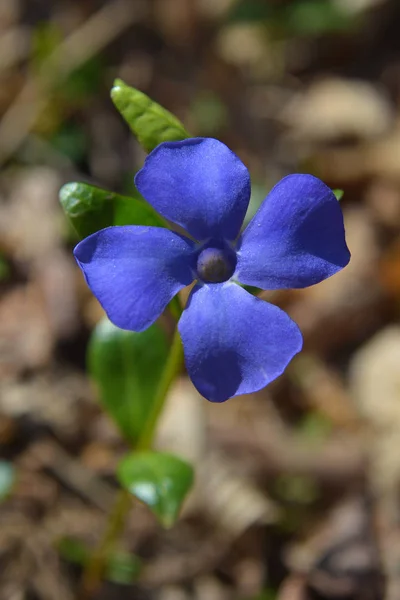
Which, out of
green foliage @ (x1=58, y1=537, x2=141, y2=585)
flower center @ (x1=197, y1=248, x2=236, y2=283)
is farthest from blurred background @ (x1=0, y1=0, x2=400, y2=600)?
flower center @ (x1=197, y1=248, x2=236, y2=283)

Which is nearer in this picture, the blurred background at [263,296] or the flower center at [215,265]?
the flower center at [215,265]

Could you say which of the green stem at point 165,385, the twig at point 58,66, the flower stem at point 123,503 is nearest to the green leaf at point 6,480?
the flower stem at point 123,503

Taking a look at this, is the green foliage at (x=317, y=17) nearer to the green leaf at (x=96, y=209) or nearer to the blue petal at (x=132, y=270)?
the green leaf at (x=96, y=209)

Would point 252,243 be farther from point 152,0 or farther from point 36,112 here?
point 152,0

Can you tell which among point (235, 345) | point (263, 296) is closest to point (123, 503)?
point (235, 345)

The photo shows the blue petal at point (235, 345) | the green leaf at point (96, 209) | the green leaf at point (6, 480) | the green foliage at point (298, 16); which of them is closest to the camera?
the blue petal at point (235, 345)

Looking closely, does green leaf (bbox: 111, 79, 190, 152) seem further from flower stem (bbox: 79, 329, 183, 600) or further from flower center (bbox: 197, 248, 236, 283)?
flower stem (bbox: 79, 329, 183, 600)

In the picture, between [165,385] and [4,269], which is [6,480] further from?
[4,269]

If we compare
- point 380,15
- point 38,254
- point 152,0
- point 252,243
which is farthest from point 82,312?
point 380,15
